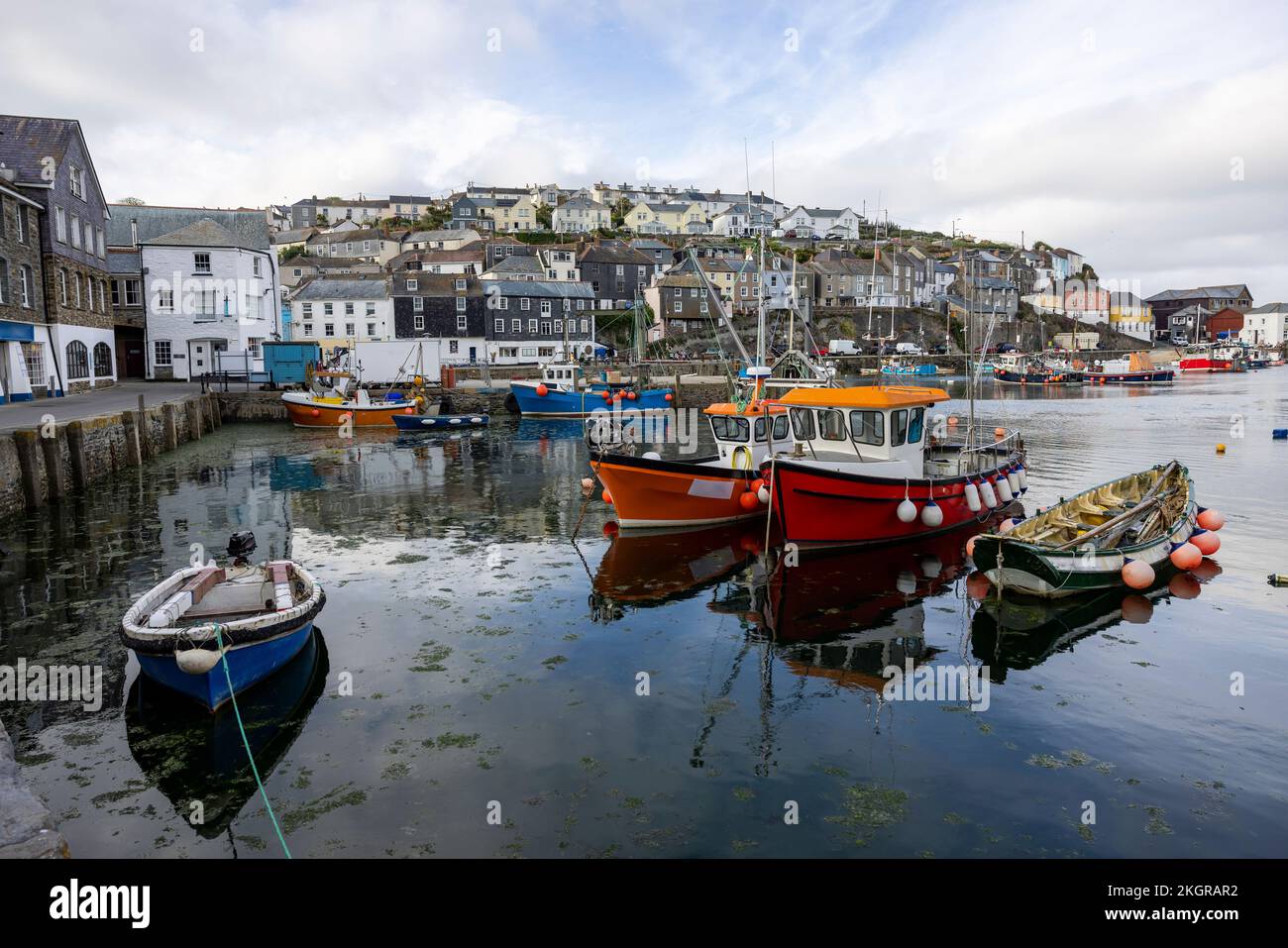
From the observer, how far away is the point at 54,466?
68.9 ft

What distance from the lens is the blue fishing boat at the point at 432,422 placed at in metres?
41.3

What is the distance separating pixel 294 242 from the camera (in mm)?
112750

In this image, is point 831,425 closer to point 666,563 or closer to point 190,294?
point 666,563

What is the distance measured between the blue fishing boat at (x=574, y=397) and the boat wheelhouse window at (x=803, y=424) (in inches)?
1147

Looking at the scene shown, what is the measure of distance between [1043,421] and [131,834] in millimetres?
48518

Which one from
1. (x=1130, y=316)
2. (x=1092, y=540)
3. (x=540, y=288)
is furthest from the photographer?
(x=1130, y=316)

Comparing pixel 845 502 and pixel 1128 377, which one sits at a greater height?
pixel 1128 377

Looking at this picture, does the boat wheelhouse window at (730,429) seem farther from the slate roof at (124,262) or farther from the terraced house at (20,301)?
the slate roof at (124,262)

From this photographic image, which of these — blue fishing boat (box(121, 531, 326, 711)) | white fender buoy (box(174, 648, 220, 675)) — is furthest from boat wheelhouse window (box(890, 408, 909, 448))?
white fender buoy (box(174, 648, 220, 675))

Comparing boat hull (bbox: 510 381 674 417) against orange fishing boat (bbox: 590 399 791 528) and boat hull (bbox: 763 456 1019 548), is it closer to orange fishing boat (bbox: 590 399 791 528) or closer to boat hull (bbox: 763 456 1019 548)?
orange fishing boat (bbox: 590 399 791 528)

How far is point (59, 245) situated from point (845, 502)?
34.6 m

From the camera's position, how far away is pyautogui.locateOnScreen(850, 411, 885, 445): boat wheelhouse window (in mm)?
17500

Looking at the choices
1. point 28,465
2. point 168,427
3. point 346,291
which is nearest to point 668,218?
point 346,291

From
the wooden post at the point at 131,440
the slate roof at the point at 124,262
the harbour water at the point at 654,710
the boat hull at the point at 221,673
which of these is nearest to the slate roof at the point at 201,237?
the slate roof at the point at 124,262
